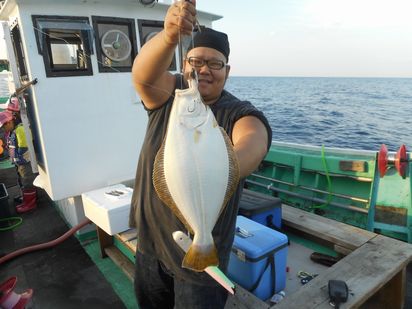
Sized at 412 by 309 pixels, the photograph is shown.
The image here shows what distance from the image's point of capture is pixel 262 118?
1.81 meters

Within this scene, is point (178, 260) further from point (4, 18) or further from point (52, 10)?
point (4, 18)

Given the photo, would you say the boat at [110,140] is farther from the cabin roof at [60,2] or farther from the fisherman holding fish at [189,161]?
the fisherman holding fish at [189,161]

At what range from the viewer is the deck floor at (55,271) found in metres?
3.90

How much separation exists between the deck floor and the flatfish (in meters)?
3.00

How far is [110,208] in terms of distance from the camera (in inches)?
159

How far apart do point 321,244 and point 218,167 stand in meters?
3.27

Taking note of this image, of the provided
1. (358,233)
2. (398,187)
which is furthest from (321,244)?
(398,187)

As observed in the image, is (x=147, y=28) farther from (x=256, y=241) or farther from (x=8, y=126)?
(x=8, y=126)

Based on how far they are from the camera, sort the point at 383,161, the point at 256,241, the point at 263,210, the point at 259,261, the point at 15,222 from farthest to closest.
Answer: the point at 15,222 → the point at 383,161 → the point at 263,210 → the point at 256,241 → the point at 259,261

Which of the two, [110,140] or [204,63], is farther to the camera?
[110,140]

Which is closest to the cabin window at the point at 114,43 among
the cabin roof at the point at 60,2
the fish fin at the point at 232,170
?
the cabin roof at the point at 60,2

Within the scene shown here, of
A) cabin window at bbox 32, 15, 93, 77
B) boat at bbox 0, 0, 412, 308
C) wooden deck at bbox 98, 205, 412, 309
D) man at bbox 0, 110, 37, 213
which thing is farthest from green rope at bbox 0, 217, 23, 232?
cabin window at bbox 32, 15, 93, 77

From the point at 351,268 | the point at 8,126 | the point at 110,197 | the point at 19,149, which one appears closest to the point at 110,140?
the point at 110,197

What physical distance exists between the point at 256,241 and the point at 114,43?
3.75 meters
